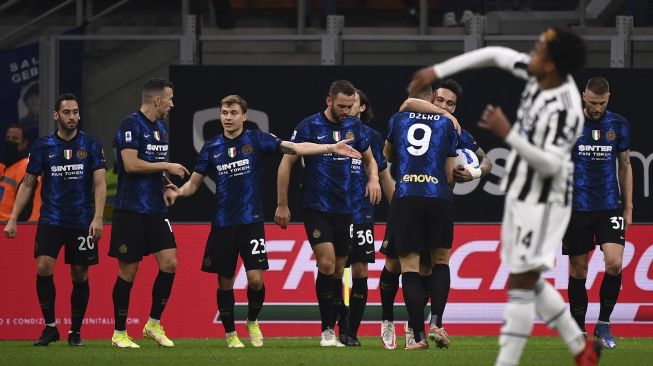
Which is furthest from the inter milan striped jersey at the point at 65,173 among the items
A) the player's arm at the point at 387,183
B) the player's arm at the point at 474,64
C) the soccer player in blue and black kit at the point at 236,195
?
the player's arm at the point at 474,64

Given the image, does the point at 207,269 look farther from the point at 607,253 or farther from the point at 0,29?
the point at 0,29

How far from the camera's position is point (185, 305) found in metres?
14.2

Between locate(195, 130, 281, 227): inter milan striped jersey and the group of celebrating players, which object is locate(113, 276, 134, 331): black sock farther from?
locate(195, 130, 281, 227): inter milan striped jersey

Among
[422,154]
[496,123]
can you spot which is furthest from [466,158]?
[496,123]

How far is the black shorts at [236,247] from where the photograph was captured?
39.2 ft

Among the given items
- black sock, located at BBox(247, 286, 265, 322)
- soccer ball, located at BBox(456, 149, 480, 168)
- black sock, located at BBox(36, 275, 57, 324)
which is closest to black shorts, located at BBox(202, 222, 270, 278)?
black sock, located at BBox(247, 286, 265, 322)

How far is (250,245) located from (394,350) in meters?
1.53

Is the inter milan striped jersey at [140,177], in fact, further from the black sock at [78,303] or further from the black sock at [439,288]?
the black sock at [439,288]

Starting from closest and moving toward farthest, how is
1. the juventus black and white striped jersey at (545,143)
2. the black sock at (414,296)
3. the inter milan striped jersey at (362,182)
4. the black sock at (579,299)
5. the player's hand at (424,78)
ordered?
the juventus black and white striped jersey at (545,143) < the player's hand at (424,78) < the black sock at (414,296) < the inter milan striped jersey at (362,182) < the black sock at (579,299)

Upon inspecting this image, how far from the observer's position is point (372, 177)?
12.1 metres

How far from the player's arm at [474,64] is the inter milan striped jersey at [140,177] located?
4108 mm

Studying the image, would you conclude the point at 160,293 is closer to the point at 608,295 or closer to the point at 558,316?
the point at 608,295

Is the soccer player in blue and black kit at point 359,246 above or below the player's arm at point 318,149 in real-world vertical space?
below

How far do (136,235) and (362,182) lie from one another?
6.73ft
